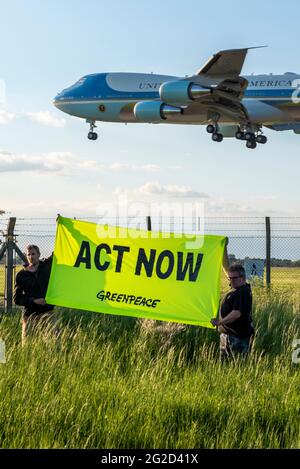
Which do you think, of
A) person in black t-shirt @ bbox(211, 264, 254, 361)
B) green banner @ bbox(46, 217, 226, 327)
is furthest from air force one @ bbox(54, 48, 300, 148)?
person in black t-shirt @ bbox(211, 264, 254, 361)

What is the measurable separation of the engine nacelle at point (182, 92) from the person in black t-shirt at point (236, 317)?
1013 inches

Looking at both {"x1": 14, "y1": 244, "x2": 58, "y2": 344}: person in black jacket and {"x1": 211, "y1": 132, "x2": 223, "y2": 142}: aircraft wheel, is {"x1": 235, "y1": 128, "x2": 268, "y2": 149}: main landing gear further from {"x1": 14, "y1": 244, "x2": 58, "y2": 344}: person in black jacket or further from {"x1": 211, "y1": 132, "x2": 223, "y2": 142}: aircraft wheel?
{"x1": 14, "y1": 244, "x2": 58, "y2": 344}: person in black jacket

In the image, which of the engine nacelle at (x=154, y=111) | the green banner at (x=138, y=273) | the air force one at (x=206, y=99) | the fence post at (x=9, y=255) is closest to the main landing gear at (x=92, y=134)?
the air force one at (x=206, y=99)

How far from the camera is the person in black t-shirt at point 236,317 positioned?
9.38m

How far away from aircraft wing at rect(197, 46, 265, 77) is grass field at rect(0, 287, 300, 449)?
26306 millimetres

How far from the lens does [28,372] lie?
840 cm

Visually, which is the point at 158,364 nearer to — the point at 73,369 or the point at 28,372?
the point at 73,369

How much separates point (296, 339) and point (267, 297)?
405 centimetres

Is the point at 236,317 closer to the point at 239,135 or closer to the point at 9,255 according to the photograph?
the point at 9,255

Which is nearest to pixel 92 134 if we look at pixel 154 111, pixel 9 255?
pixel 154 111

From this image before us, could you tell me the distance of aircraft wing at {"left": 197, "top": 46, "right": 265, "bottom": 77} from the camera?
35438 millimetres

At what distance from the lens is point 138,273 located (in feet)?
33.8

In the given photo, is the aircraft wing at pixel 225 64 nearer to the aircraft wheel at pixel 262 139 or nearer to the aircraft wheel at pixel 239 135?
the aircraft wheel at pixel 239 135

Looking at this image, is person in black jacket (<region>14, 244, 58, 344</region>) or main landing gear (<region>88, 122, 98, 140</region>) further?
main landing gear (<region>88, 122, 98, 140</region>)
